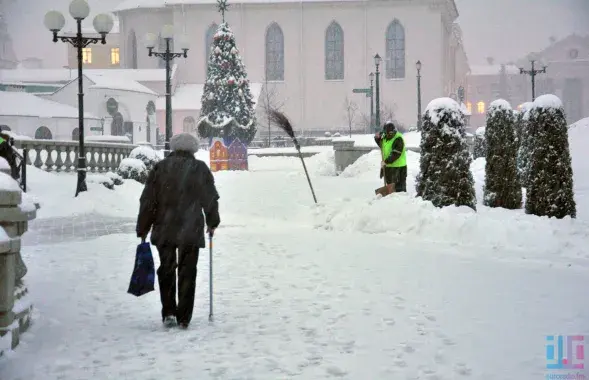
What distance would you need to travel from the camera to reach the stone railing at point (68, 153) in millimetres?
23922

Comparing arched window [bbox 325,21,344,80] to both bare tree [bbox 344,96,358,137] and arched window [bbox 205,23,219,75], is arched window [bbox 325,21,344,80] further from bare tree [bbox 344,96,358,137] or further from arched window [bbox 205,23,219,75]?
arched window [bbox 205,23,219,75]

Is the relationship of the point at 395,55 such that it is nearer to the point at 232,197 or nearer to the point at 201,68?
the point at 201,68

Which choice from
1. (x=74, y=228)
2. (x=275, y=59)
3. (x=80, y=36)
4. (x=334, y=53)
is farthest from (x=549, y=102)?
(x=275, y=59)

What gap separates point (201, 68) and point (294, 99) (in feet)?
29.9

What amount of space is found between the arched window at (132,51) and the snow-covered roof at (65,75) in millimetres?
5360

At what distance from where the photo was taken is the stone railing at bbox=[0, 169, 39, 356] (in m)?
5.62

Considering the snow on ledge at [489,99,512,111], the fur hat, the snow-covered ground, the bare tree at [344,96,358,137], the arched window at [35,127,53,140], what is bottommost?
the snow-covered ground

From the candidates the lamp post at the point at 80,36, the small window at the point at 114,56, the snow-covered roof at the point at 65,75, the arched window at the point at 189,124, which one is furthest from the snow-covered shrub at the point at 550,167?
the small window at the point at 114,56

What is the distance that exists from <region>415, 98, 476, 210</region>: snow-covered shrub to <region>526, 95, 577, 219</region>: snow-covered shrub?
44.7 inches

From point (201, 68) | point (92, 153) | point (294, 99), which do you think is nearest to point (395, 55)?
point (294, 99)

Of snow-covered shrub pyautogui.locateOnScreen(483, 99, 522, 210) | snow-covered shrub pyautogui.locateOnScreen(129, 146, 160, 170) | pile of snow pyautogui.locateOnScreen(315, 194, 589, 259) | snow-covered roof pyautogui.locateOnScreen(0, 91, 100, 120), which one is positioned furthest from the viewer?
snow-covered roof pyautogui.locateOnScreen(0, 91, 100, 120)

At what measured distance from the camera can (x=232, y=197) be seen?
20.8 metres

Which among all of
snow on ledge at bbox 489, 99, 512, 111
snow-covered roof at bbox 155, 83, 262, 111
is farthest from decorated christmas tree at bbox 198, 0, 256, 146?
snow-covered roof at bbox 155, 83, 262, 111

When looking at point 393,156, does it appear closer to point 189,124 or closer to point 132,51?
point 189,124
